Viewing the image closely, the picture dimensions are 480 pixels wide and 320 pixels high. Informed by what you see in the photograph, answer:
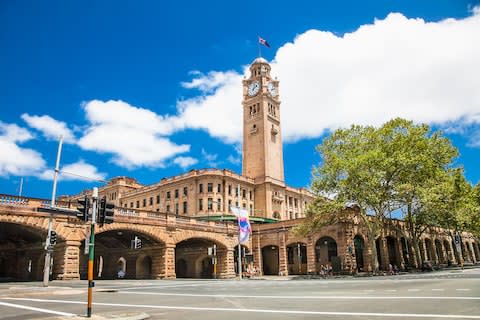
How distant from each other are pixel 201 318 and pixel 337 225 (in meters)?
34.4

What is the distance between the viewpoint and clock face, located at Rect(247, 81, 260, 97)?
261 feet

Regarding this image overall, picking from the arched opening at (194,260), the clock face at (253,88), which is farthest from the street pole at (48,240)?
the clock face at (253,88)

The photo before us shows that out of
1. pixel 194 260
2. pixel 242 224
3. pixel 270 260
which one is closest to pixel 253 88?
pixel 270 260

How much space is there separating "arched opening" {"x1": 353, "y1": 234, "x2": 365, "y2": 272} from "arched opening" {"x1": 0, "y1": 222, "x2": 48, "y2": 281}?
33755mm

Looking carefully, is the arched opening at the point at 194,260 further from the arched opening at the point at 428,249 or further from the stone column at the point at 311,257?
the arched opening at the point at 428,249

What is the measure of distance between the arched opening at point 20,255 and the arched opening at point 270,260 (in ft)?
90.5

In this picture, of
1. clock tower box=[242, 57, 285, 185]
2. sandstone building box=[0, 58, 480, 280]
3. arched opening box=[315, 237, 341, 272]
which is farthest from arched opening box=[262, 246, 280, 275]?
clock tower box=[242, 57, 285, 185]

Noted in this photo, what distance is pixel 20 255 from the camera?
46156 mm

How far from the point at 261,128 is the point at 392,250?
3534 cm

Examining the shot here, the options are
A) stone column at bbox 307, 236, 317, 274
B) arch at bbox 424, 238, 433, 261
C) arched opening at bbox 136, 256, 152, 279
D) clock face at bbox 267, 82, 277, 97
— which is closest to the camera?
stone column at bbox 307, 236, 317, 274

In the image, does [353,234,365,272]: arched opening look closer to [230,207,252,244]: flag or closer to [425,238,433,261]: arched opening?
[230,207,252,244]: flag

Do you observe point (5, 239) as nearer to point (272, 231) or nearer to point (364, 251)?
point (272, 231)

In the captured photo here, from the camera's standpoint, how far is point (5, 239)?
42844 millimetres

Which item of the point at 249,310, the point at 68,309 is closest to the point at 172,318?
the point at 249,310
